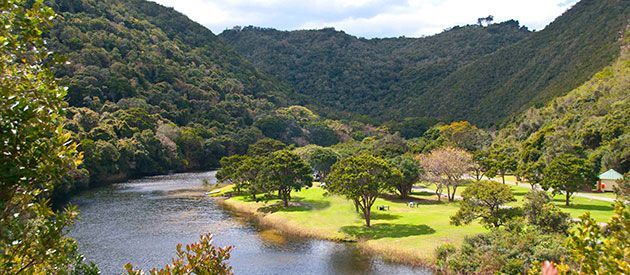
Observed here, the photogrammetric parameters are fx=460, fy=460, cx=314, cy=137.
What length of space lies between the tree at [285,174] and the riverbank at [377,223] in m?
2.38

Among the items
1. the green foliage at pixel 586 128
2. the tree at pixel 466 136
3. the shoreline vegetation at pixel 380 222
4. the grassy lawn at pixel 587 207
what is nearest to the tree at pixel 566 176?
the grassy lawn at pixel 587 207

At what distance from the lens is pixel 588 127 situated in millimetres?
72312

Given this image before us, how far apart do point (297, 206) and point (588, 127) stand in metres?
49.4

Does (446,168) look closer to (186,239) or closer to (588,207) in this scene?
(588,207)

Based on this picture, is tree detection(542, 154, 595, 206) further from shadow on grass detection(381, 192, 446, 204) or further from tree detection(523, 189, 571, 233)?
tree detection(523, 189, 571, 233)

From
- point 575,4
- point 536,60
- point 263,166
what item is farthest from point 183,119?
point 575,4

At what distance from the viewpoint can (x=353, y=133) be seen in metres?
166

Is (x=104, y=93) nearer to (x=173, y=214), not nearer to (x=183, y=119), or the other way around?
(x=183, y=119)

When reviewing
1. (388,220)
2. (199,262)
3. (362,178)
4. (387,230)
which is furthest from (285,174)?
(199,262)

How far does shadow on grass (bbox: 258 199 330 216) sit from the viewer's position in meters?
53.3

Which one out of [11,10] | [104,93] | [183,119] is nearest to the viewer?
[11,10]

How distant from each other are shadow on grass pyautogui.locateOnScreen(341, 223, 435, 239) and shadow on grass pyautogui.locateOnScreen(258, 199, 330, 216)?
422 inches

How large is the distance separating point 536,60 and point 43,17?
17873 centimetres

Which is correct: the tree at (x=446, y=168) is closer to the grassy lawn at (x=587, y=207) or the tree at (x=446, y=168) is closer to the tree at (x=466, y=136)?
the grassy lawn at (x=587, y=207)
